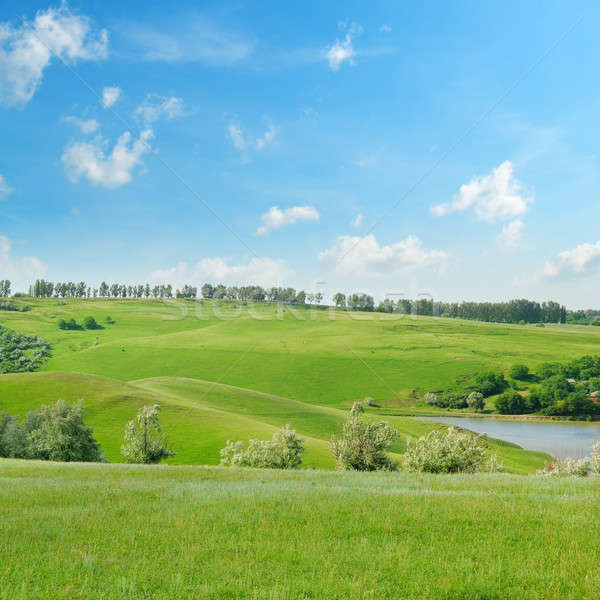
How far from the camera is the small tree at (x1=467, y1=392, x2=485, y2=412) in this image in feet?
494

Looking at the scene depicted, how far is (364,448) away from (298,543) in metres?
36.1

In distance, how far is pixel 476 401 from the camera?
5950 inches

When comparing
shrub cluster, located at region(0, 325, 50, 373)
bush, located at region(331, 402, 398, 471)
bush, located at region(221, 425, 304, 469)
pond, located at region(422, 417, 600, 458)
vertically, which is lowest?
pond, located at region(422, 417, 600, 458)

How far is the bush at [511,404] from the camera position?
15000 cm

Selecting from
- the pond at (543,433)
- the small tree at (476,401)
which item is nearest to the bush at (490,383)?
the small tree at (476,401)

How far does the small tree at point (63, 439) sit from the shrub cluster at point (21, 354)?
413 ft

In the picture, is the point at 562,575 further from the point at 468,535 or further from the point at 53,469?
the point at 53,469

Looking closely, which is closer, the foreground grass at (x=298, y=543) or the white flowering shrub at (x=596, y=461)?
the foreground grass at (x=298, y=543)

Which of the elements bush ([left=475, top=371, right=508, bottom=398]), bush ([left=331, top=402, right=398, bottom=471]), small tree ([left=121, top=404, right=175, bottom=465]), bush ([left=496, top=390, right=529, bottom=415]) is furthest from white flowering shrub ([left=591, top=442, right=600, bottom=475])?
bush ([left=475, top=371, right=508, bottom=398])

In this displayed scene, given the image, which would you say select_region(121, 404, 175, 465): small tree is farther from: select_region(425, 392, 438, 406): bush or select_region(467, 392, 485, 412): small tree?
select_region(467, 392, 485, 412): small tree

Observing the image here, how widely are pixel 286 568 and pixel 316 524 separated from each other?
251cm

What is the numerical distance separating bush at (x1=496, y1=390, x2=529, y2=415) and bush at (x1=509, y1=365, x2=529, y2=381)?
53.2ft

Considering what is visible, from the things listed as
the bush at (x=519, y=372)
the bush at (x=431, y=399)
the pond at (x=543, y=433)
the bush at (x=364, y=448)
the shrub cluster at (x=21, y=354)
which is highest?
the bush at (x=364, y=448)

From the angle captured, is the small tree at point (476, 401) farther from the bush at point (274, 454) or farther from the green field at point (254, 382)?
the bush at point (274, 454)
